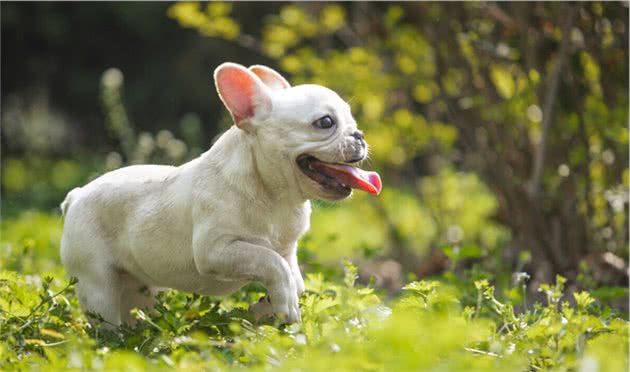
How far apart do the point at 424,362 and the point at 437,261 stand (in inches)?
131

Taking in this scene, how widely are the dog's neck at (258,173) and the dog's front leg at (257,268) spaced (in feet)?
0.62

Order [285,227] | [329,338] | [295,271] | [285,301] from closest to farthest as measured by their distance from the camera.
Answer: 1. [329,338]
2. [285,301]
3. [285,227]
4. [295,271]

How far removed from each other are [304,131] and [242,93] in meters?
0.24

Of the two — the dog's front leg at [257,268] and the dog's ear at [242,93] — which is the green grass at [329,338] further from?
the dog's ear at [242,93]

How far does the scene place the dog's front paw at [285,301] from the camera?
8.64ft

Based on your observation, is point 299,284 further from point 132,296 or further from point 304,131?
point 132,296

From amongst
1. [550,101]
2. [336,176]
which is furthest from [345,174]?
[550,101]

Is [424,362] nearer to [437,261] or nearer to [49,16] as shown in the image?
[437,261]

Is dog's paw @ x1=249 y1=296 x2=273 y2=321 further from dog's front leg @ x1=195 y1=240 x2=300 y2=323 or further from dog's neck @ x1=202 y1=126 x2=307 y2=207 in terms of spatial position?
dog's neck @ x1=202 y1=126 x2=307 y2=207

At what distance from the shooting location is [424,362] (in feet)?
6.01

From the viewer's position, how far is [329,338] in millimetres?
2174

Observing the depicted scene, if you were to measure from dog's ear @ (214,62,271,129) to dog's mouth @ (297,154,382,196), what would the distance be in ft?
0.67

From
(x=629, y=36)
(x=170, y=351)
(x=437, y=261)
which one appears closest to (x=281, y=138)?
(x=170, y=351)

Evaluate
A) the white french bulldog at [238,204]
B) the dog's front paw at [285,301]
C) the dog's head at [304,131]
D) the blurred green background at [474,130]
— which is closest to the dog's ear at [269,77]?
the white french bulldog at [238,204]
